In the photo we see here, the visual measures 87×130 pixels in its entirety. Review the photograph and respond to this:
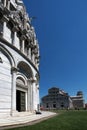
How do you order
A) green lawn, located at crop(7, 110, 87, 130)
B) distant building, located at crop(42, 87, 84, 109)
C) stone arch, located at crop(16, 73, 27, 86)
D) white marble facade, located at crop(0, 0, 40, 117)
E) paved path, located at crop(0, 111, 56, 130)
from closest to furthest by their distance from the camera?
green lawn, located at crop(7, 110, 87, 130) < paved path, located at crop(0, 111, 56, 130) < white marble facade, located at crop(0, 0, 40, 117) < stone arch, located at crop(16, 73, 27, 86) < distant building, located at crop(42, 87, 84, 109)

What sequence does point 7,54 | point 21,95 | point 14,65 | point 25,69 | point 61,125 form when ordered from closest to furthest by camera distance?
point 61,125 → point 7,54 → point 14,65 → point 21,95 → point 25,69

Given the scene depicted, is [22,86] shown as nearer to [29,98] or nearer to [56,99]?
[29,98]

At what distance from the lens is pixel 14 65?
23.4 m

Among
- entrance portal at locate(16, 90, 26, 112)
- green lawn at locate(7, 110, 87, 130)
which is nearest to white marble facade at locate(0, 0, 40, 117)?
entrance portal at locate(16, 90, 26, 112)

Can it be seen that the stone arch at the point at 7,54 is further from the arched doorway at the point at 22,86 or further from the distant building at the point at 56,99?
the distant building at the point at 56,99

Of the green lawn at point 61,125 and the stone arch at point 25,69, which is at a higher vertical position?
the stone arch at point 25,69

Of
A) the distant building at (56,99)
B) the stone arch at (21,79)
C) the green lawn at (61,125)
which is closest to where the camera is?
the green lawn at (61,125)

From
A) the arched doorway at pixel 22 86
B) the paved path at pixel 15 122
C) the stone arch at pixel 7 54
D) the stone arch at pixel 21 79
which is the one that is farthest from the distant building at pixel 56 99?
the paved path at pixel 15 122

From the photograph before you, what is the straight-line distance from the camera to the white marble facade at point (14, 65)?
2138cm

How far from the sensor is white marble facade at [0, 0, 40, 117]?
70.1 feet

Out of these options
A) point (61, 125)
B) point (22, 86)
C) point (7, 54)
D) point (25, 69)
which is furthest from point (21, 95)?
point (61, 125)

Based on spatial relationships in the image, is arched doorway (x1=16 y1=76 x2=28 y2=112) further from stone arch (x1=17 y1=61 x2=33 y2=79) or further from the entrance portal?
stone arch (x1=17 y1=61 x2=33 y2=79)

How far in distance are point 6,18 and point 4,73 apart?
6975mm

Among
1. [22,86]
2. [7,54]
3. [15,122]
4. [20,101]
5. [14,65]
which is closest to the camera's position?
[15,122]
